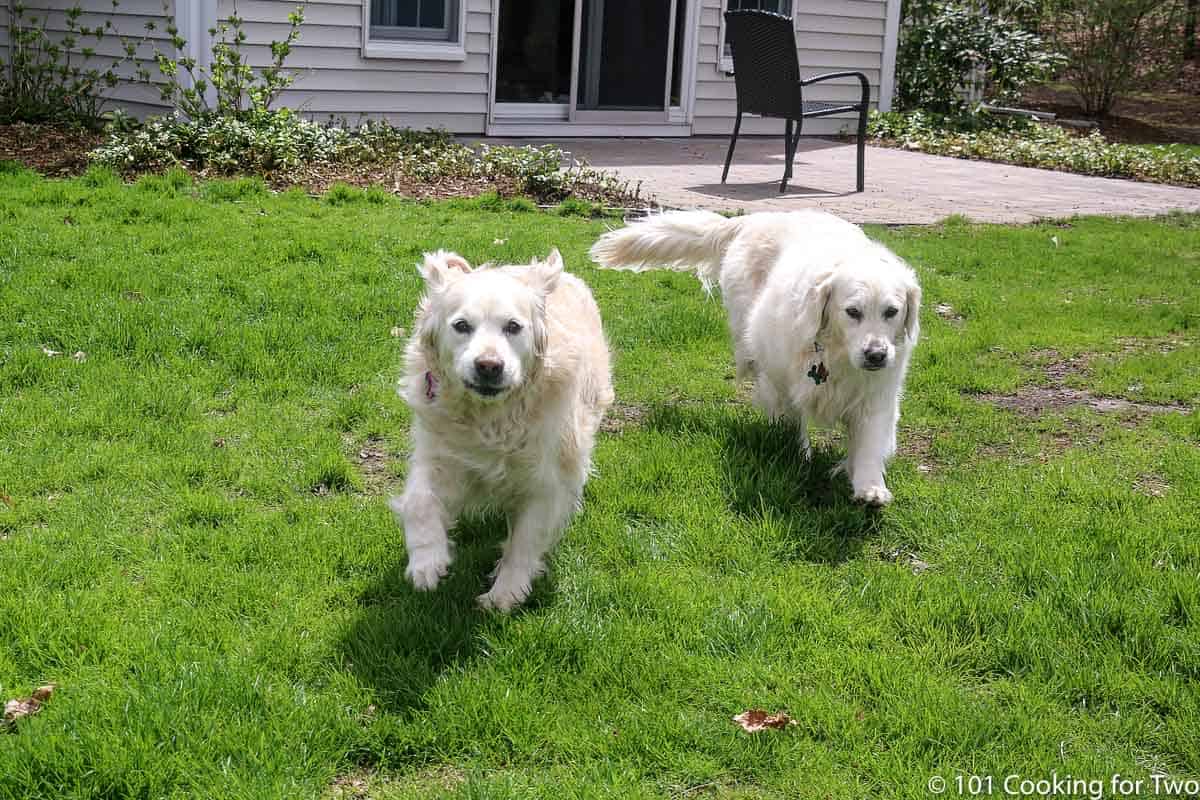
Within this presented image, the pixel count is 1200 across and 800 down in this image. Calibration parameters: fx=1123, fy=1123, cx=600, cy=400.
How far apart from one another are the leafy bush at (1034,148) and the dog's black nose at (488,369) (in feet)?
40.5

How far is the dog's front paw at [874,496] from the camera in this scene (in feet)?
14.4

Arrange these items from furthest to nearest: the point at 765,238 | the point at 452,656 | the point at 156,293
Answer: the point at 156,293 → the point at 765,238 → the point at 452,656

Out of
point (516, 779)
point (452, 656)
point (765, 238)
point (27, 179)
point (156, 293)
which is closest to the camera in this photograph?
point (516, 779)

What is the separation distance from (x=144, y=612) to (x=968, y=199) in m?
9.61

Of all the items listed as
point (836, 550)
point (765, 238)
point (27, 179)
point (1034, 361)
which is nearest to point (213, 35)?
point (27, 179)

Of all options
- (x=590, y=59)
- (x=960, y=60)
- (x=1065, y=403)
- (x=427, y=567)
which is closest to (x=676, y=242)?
(x=1065, y=403)

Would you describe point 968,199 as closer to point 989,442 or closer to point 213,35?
point 989,442

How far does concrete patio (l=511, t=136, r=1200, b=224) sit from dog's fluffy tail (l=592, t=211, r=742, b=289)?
3.39m

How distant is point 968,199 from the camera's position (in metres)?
11.1

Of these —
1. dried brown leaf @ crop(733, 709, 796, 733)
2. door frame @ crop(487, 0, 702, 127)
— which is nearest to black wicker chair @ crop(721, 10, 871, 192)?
door frame @ crop(487, 0, 702, 127)

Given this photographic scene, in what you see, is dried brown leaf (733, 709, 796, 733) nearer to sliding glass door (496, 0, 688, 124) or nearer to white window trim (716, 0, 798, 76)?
sliding glass door (496, 0, 688, 124)

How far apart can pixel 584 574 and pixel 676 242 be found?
278cm

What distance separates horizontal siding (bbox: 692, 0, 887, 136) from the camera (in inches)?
601

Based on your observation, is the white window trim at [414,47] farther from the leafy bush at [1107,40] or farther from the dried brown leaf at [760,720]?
the leafy bush at [1107,40]
